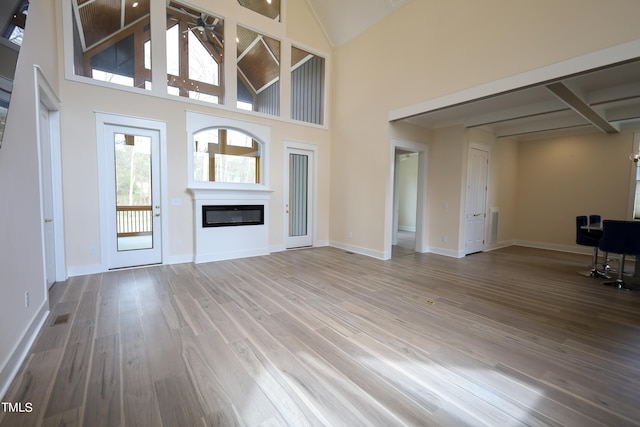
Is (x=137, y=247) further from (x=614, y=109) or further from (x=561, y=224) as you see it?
(x=561, y=224)

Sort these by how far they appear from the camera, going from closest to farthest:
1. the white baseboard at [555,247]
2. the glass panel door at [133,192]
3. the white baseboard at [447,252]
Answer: the glass panel door at [133,192]
the white baseboard at [447,252]
the white baseboard at [555,247]

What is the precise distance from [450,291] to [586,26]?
3407mm

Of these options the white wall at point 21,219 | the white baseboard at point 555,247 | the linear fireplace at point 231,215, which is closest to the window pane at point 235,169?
the linear fireplace at point 231,215

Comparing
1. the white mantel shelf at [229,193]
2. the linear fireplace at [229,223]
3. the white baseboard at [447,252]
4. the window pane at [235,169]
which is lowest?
the white baseboard at [447,252]

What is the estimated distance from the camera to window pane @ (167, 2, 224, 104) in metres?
A: 4.87

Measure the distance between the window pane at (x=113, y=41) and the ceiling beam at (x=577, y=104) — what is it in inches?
248

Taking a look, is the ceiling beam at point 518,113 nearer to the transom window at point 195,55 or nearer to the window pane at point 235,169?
the transom window at point 195,55

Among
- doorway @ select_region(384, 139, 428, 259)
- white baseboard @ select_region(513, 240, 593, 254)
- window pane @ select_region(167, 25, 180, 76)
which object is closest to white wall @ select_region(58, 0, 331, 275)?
window pane @ select_region(167, 25, 180, 76)

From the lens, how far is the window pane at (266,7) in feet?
18.3

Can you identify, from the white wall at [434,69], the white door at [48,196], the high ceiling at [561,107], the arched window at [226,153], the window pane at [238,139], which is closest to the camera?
the white wall at [434,69]

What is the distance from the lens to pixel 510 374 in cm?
197

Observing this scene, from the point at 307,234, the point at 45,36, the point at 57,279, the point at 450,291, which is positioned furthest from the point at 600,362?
the point at 45,36

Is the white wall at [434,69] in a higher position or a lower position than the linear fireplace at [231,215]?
higher

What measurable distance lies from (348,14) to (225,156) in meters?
4.06
